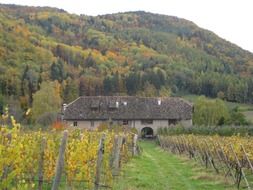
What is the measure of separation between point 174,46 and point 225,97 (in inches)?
2277

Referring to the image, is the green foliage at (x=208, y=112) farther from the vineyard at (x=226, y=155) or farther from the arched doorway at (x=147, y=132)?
the vineyard at (x=226, y=155)

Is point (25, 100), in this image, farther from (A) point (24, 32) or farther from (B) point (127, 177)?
(B) point (127, 177)

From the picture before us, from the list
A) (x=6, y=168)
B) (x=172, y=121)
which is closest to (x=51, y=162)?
(x=6, y=168)

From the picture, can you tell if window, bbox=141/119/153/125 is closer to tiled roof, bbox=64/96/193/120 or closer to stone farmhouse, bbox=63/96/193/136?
stone farmhouse, bbox=63/96/193/136

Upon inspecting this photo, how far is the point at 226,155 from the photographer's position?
20.2m

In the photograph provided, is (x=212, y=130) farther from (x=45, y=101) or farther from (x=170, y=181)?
(x=45, y=101)

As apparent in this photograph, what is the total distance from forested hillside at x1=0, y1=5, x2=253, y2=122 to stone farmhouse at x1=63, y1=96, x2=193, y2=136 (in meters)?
12.9

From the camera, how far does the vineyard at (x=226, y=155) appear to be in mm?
17433

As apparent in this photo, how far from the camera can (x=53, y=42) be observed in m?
146

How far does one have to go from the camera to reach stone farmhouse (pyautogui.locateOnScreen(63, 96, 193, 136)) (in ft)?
225

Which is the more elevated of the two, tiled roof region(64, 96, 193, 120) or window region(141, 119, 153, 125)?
tiled roof region(64, 96, 193, 120)

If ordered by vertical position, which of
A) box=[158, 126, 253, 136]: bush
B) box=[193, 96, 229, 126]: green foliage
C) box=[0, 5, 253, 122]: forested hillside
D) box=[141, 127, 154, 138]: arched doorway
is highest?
box=[0, 5, 253, 122]: forested hillside

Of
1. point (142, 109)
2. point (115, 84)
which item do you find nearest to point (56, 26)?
point (115, 84)

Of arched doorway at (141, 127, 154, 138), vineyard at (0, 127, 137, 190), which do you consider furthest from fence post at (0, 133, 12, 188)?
arched doorway at (141, 127, 154, 138)
